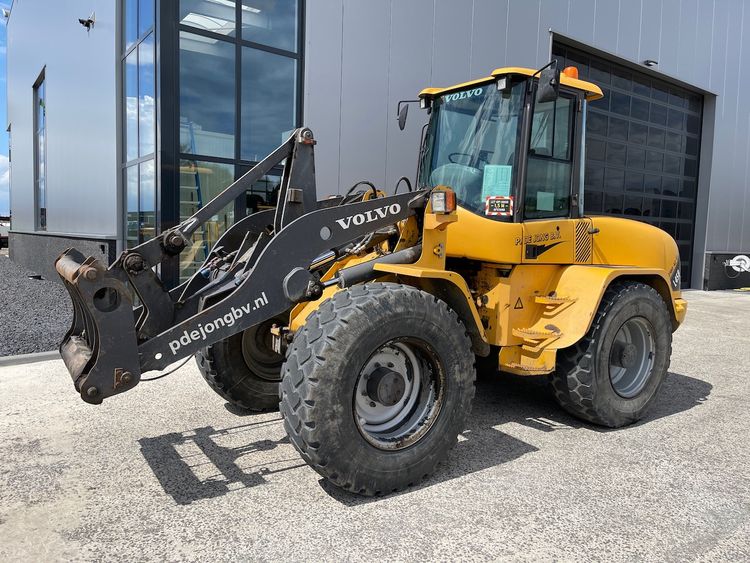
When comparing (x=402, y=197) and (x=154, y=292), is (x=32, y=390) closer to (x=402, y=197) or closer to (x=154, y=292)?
(x=154, y=292)

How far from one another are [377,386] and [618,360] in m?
2.33

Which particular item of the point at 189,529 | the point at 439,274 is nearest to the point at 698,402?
the point at 439,274

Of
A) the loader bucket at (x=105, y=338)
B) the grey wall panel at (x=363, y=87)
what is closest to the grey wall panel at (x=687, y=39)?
the grey wall panel at (x=363, y=87)

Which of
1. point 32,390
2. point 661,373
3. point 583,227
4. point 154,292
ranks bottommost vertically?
point 32,390

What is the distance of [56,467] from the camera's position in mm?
3697

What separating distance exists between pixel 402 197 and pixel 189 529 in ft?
7.78

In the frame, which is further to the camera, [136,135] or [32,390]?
[136,135]

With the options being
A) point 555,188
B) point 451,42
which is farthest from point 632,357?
point 451,42

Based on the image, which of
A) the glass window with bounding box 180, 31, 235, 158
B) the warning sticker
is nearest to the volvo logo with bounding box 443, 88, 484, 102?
the warning sticker

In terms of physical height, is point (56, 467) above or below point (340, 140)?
below

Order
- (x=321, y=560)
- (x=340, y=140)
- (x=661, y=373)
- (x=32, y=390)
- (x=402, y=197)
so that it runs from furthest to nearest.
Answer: (x=340, y=140) < (x=32, y=390) < (x=661, y=373) < (x=402, y=197) < (x=321, y=560)

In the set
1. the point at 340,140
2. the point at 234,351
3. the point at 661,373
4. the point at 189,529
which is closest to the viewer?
the point at 189,529

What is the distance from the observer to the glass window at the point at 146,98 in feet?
28.1

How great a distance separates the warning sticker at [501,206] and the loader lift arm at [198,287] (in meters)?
0.58
